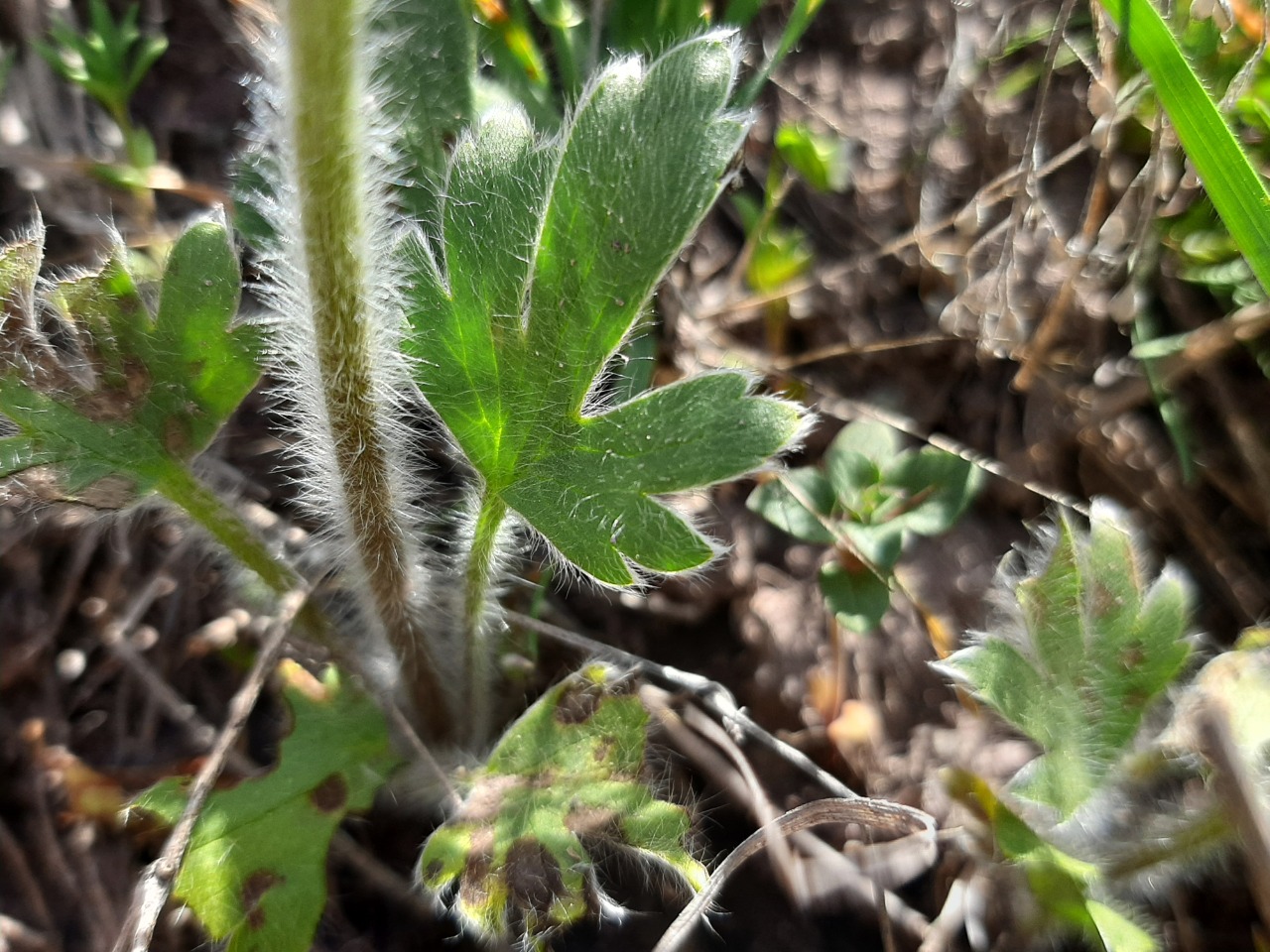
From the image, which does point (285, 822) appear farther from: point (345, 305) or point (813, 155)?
point (813, 155)

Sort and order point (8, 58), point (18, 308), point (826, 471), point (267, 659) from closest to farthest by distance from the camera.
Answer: point (18, 308) < point (267, 659) < point (826, 471) < point (8, 58)

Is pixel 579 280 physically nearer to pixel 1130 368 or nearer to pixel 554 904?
pixel 554 904

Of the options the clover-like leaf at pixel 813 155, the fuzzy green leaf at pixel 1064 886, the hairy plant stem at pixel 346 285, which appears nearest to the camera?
the hairy plant stem at pixel 346 285

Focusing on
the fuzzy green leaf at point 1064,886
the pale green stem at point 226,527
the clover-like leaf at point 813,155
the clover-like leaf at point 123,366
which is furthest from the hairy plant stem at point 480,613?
the clover-like leaf at point 813,155

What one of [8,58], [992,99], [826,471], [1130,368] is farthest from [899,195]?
[8,58]

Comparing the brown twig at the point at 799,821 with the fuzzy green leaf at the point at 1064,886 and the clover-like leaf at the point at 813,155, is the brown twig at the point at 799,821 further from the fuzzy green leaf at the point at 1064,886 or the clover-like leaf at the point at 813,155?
the clover-like leaf at the point at 813,155

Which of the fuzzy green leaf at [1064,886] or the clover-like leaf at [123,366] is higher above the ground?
the clover-like leaf at [123,366]
